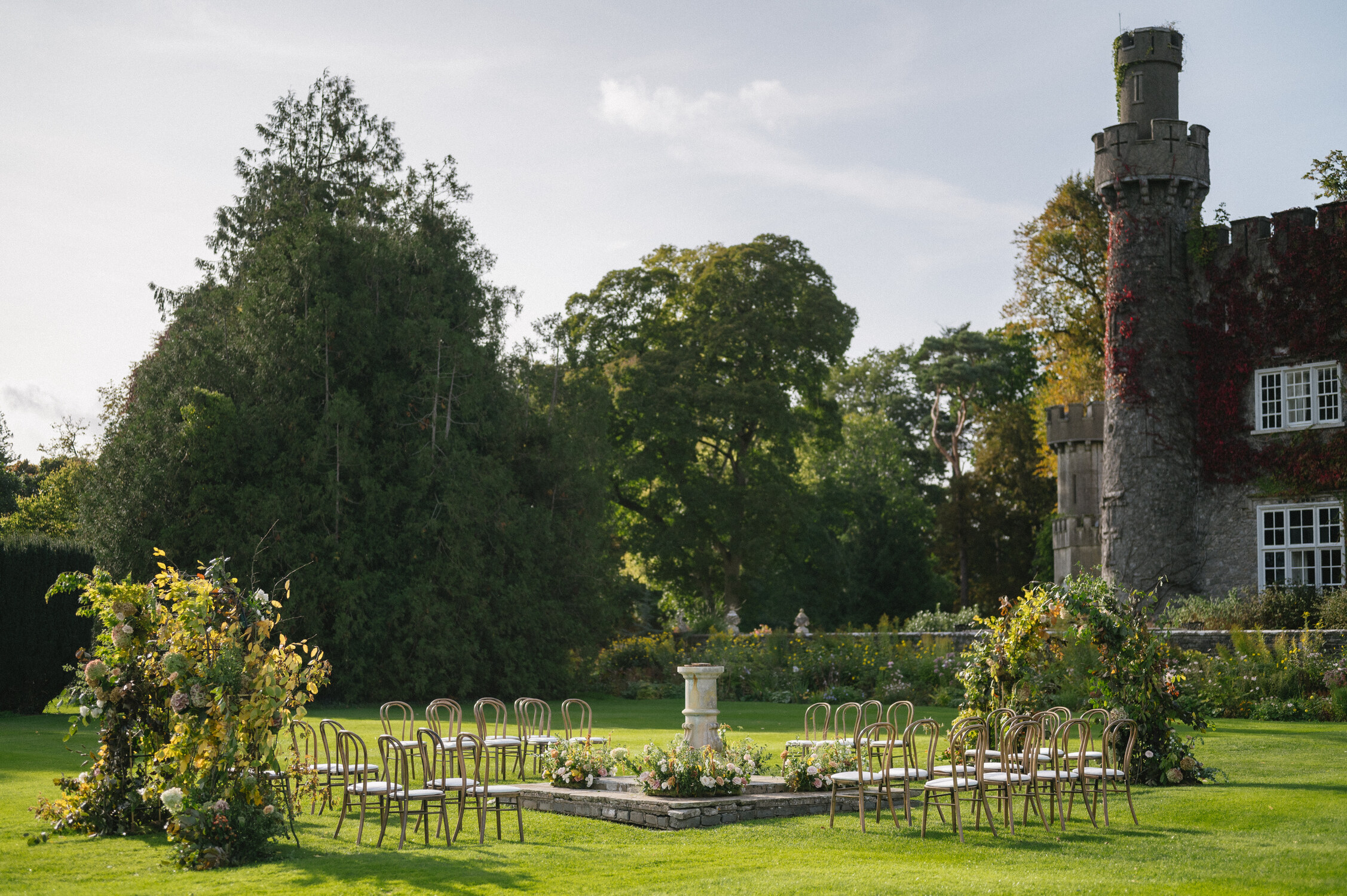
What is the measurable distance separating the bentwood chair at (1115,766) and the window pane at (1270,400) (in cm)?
1444

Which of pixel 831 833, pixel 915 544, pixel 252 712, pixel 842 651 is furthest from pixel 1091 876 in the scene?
pixel 915 544

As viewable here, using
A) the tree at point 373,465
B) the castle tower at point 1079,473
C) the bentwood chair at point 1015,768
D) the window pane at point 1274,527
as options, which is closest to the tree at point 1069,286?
the castle tower at point 1079,473

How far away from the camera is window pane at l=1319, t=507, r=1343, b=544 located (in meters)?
23.6

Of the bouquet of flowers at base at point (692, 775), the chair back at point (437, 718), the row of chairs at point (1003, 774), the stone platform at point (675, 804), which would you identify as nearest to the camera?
the row of chairs at point (1003, 774)

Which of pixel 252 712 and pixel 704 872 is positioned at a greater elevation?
pixel 252 712

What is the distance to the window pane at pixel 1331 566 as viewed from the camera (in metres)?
23.5

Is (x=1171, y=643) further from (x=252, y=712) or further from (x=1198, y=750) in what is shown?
(x=252, y=712)

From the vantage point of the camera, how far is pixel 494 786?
9781 millimetres

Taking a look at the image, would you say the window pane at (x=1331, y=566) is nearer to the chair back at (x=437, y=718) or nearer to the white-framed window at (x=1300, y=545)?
the white-framed window at (x=1300, y=545)

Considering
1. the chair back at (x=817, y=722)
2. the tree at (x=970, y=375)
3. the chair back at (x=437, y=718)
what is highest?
the tree at (x=970, y=375)

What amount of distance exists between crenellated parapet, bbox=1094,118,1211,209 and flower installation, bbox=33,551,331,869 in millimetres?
21656

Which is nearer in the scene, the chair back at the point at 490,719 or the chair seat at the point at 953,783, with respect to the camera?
the chair seat at the point at 953,783

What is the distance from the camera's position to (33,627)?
69.0 ft

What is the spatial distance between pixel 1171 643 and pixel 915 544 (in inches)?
691
